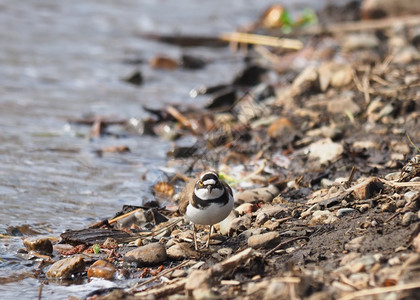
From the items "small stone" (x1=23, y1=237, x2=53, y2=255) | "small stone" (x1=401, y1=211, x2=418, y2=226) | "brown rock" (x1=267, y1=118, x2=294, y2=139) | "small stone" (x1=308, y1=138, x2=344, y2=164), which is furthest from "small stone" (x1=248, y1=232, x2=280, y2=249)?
"brown rock" (x1=267, y1=118, x2=294, y2=139)

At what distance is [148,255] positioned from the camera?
5262mm

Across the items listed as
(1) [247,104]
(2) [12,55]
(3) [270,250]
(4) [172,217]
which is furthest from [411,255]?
(2) [12,55]

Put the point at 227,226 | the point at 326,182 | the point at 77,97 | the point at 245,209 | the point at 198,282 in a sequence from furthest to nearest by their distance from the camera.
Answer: the point at 77,97 → the point at 326,182 → the point at 245,209 → the point at 227,226 → the point at 198,282

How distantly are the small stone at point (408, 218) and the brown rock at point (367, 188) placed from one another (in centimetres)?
77

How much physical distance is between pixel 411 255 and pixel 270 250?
43.1 inches

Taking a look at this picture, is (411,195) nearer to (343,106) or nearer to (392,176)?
(392,176)

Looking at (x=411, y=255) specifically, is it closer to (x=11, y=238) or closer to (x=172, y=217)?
(x=172, y=217)

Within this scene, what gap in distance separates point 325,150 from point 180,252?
2.47 metres

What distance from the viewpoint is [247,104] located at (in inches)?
381

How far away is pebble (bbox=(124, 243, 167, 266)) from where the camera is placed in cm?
525

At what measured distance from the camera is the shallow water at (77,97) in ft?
22.1

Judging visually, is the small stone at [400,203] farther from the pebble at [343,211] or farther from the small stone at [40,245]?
the small stone at [40,245]

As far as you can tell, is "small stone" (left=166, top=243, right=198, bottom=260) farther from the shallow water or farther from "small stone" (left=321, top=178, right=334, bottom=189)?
"small stone" (left=321, top=178, right=334, bottom=189)

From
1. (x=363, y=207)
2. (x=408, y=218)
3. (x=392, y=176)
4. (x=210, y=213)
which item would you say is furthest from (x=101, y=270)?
(x=392, y=176)
